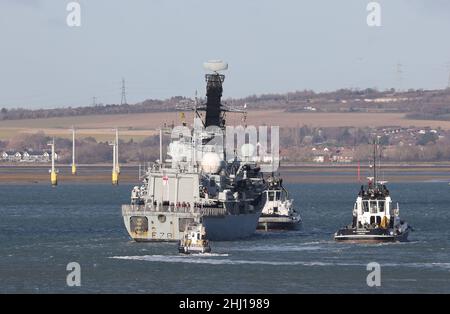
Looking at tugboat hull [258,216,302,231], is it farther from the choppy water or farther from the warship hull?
the warship hull

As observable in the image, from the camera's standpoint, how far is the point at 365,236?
11538 centimetres

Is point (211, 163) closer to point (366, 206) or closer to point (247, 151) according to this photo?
point (247, 151)

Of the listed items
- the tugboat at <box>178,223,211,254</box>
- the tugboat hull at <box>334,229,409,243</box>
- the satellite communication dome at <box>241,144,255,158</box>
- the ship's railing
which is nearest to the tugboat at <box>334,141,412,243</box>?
the tugboat hull at <box>334,229,409,243</box>

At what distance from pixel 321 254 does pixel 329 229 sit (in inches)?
1188

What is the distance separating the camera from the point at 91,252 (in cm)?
10919

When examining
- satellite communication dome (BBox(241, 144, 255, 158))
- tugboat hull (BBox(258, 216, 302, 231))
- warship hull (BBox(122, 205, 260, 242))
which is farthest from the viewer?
tugboat hull (BBox(258, 216, 302, 231))

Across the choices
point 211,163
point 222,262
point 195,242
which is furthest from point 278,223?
point 222,262

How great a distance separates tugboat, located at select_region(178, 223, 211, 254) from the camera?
105m

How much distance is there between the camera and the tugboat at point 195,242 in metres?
105

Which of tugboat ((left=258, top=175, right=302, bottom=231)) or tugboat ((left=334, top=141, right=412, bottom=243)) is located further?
tugboat ((left=258, top=175, right=302, bottom=231))

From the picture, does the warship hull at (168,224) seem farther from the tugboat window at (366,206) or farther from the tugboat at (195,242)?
Result: the tugboat window at (366,206)

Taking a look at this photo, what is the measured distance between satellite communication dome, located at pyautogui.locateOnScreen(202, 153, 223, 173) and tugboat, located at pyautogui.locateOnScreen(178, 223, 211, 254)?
18.6 meters
